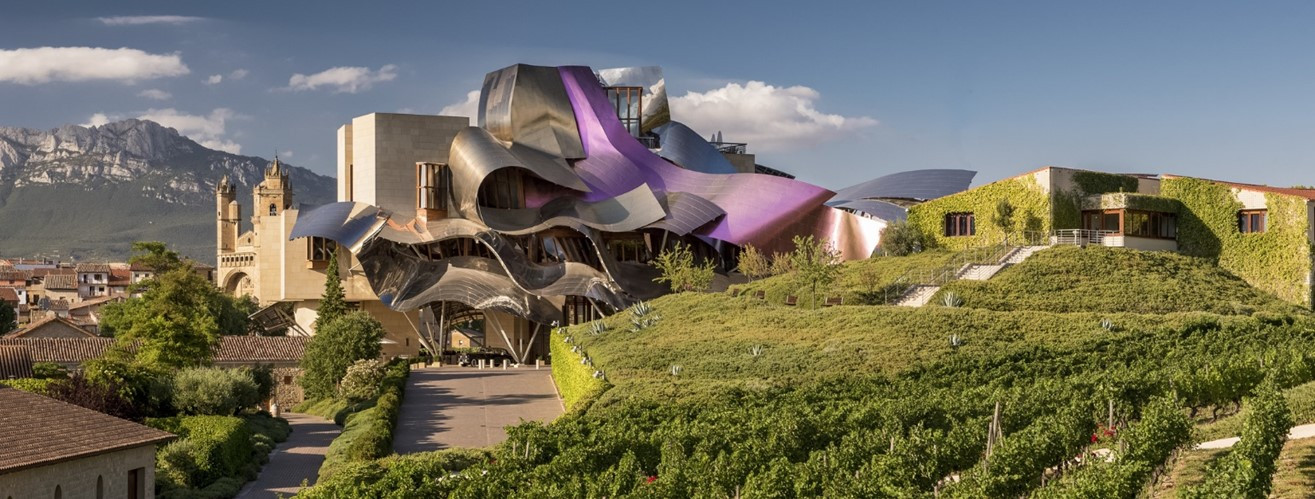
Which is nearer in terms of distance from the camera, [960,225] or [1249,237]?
[1249,237]

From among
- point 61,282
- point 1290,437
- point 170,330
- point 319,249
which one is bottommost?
point 1290,437

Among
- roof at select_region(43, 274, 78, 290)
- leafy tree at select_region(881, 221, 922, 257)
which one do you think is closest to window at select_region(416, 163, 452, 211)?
leafy tree at select_region(881, 221, 922, 257)

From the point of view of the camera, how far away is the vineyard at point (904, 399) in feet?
74.6

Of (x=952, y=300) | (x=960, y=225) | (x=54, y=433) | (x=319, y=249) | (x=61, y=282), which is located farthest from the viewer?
(x=61, y=282)

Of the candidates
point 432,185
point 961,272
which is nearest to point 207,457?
point 961,272

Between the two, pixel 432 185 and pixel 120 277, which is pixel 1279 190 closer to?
pixel 432 185

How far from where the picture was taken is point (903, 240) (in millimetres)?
54281

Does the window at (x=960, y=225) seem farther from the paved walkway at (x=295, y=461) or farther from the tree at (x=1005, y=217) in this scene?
the paved walkway at (x=295, y=461)

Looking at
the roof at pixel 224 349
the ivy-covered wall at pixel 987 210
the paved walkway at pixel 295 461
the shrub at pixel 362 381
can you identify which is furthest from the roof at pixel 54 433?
the ivy-covered wall at pixel 987 210

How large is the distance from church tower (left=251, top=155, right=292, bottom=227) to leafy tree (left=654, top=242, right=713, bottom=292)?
7837 centimetres

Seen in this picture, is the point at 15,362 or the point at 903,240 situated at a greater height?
the point at 903,240

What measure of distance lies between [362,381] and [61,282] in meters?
119

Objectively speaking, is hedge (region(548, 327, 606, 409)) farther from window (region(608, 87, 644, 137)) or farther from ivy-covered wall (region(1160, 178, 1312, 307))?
window (region(608, 87, 644, 137))

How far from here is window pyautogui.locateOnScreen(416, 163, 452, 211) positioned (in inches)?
2719
